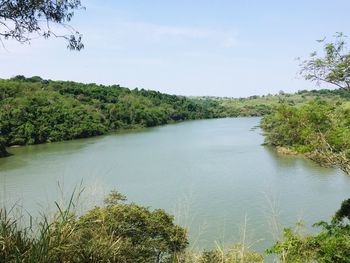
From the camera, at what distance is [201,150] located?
3169 centimetres

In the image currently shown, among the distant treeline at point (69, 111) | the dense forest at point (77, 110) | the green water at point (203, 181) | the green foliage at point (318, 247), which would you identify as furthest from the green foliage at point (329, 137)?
the distant treeline at point (69, 111)

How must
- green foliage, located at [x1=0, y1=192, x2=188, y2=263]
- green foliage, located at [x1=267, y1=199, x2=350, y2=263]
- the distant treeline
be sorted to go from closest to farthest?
green foliage, located at [x1=0, y1=192, x2=188, y2=263] → green foliage, located at [x1=267, y1=199, x2=350, y2=263] → the distant treeline

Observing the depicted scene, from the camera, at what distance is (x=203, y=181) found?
1953 centimetres

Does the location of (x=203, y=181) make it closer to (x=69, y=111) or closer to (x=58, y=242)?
(x=58, y=242)

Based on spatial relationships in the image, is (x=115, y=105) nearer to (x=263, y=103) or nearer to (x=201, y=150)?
(x=201, y=150)

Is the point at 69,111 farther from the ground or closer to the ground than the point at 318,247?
farther from the ground

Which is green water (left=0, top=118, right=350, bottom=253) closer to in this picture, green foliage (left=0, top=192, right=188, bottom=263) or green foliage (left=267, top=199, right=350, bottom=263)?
green foliage (left=267, top=199, right=350, bottom=263)

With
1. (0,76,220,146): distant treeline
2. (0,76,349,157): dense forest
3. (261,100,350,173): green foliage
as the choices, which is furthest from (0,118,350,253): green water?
(0,76,220,146): distant treeline

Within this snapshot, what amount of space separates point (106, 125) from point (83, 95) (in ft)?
31.1

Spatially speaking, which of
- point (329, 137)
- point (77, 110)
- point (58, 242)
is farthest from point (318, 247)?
point (77, 110)

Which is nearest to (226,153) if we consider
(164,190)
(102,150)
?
(102,150)

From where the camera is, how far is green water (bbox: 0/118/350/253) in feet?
42.1

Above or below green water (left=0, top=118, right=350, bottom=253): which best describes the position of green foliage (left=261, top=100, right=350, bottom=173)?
above

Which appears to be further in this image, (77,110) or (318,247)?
(77,110)
